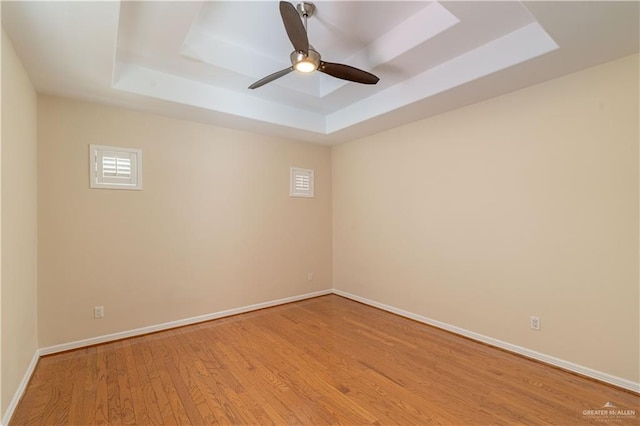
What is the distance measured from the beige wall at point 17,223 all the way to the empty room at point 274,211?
0.03m

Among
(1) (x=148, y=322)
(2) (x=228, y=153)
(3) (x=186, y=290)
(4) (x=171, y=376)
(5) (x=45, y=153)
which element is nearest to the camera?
(4) (x=171, y=376)

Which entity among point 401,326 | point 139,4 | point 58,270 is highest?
point 139,4

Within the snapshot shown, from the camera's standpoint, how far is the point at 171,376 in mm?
2424

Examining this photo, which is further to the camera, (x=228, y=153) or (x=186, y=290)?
(x=228, y=153)

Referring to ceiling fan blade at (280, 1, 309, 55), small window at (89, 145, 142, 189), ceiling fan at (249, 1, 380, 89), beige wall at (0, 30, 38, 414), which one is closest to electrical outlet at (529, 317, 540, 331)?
ceiling fan at (249, 1, 380, 89)

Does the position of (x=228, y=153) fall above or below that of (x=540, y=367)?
above

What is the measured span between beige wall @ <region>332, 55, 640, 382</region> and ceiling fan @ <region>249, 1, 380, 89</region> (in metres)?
1.48

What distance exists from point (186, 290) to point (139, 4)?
2.84 metres

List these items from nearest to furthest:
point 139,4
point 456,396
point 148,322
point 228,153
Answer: point 139,4 → point 456,396 → point 148,322 → point 228,153

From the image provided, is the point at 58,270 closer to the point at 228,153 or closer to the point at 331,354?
the point at 228,153

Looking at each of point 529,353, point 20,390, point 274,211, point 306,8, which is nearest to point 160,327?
point 20,390

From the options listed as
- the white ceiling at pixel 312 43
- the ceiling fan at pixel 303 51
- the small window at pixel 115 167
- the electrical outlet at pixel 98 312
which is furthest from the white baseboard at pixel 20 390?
the ceiling fan at pixel 303 51

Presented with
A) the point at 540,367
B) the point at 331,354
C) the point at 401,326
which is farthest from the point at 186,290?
the point at 540,367

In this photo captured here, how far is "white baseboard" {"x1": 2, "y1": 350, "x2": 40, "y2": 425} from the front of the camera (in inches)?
74.8
